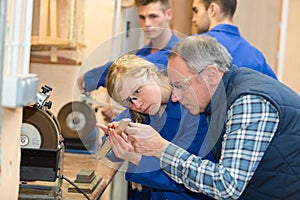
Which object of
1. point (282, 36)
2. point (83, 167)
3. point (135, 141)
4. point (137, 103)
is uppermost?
point (282, 36)

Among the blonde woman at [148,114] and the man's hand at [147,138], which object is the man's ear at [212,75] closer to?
the blonde woman at [148,114]

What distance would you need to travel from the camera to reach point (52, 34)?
264cm

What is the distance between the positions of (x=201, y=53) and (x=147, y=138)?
30cm

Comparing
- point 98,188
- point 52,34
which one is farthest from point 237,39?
point 98,188

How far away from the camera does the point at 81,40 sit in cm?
301

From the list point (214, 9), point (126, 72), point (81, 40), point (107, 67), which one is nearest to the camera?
point (126, 72)

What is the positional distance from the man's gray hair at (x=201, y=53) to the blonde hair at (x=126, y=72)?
8cm

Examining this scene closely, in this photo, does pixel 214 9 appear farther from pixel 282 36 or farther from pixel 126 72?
pixel 282 36

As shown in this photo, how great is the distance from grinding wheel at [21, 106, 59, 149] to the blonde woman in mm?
179

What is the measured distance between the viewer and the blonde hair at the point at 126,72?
1.60m

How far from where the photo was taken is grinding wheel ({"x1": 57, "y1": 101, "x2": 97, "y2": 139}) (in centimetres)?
245

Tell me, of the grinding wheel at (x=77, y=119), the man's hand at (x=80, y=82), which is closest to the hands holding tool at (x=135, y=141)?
the man's hand at (x=80, y=82)

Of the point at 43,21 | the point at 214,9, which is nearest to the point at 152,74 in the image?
the point at 43,21

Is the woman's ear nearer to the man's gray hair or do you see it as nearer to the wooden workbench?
the man's gray hair
